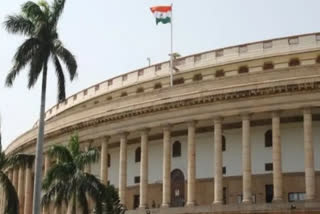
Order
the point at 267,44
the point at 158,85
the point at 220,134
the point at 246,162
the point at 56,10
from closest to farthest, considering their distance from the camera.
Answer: the point at 56,10 < the point at 246,162 < the point at 220,134 < the point at 267,44 < the point at 158,85

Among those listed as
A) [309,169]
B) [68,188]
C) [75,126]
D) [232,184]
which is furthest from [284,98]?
[75,126]

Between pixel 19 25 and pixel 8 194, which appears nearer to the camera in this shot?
pixel 19 25

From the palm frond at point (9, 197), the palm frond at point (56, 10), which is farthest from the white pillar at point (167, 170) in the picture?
the palm frond at point (56, 10)

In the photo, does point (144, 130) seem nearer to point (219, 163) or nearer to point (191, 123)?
point (191, 123)

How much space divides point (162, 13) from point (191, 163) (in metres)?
20.4

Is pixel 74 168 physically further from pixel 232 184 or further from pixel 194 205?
pixel 232 184

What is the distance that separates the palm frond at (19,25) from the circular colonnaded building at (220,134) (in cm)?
1878

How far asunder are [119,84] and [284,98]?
1198 inches

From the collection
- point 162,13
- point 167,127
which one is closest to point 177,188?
point 167,127

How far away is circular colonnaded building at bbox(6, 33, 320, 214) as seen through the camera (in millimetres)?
54500

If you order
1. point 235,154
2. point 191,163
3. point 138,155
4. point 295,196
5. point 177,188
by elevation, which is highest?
point 138,155

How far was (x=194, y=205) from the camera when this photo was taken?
57531 mm

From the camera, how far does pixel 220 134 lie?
2270 inches

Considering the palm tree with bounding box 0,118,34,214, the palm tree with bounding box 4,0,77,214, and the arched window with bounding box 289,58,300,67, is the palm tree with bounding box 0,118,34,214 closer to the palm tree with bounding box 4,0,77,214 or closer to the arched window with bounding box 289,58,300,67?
the palm tree with bounding box 4,0,77,214
